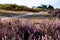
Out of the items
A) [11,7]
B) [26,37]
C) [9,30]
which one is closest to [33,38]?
[26,37]

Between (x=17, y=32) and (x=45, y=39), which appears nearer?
(x=45, y=39)

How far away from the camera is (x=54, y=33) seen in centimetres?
421

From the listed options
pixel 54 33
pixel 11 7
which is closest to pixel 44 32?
pixel 54 33

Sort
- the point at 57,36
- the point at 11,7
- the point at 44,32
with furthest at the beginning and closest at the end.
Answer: the point at 11,7, the point at 44,32, the point at 57,36

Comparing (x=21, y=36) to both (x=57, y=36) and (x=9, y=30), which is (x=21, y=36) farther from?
(x=57, y=36)

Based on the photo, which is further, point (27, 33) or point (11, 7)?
point (11, 7)

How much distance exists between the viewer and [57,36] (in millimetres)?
3994

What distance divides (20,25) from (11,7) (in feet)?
102

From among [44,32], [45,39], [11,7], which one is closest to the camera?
[45,39]

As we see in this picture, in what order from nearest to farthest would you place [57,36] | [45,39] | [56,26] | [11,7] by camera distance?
[45,39] → [57,36] → [56,26] → [11,7]

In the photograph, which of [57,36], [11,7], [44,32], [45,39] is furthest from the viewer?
[11,7]

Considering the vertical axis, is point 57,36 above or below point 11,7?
above

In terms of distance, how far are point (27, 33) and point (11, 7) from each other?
31522mm

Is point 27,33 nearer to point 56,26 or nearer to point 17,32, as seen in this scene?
point 17,32
